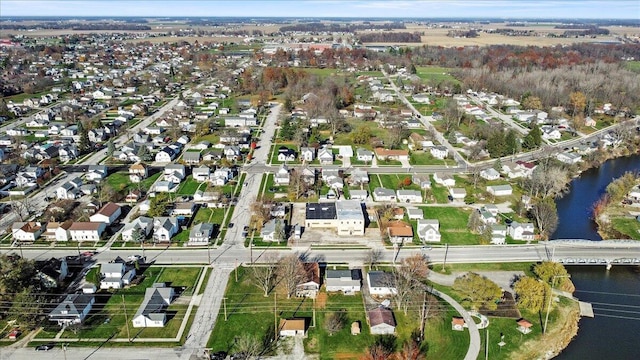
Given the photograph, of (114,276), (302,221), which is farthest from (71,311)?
(302,221)

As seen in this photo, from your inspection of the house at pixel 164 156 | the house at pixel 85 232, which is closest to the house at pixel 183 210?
the house at pixel 85 232

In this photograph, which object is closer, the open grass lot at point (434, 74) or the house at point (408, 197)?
the house at point (408, 197)

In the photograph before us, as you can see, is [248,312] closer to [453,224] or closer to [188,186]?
[453,224]

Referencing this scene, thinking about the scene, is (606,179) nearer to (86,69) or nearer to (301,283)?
(301,283)

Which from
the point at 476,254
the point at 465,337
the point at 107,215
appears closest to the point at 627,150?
the point at 476,254

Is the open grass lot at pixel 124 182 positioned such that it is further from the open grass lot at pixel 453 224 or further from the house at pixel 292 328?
the open grass lot at pixel 453 224
